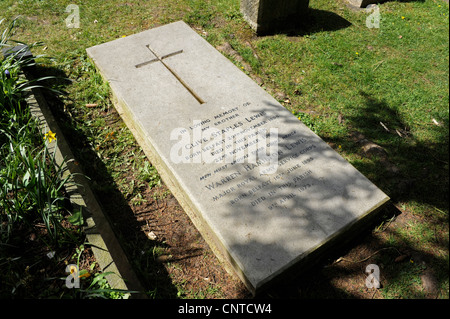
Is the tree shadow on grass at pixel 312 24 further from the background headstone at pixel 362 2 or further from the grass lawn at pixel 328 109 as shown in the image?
the background headstone at pixel 362 2

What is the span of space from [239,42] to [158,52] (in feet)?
4.76

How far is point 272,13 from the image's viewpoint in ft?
15.3

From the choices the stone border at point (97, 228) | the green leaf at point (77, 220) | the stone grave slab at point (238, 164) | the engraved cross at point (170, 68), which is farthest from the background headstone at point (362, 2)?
the green leaf at point (77, 220)

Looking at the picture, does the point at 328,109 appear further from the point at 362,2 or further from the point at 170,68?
the point at 362,2

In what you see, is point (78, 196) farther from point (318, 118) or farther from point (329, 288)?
point (318, 118)

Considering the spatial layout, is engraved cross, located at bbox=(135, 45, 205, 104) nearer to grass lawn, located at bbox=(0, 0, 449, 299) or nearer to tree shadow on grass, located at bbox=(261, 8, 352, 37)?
grass lawn, located at bbox=(0, 0, 449, 299)

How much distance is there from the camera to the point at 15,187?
2389 millimetres

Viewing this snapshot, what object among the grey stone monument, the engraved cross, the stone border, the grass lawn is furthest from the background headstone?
the stone border

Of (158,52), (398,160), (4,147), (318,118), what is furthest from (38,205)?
(398,160)

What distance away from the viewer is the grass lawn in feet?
8.30

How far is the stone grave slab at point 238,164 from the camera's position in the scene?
2.28 m

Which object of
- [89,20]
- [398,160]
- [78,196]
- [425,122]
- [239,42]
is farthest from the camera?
[89,20]

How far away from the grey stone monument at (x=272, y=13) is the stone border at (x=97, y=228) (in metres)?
3.12
